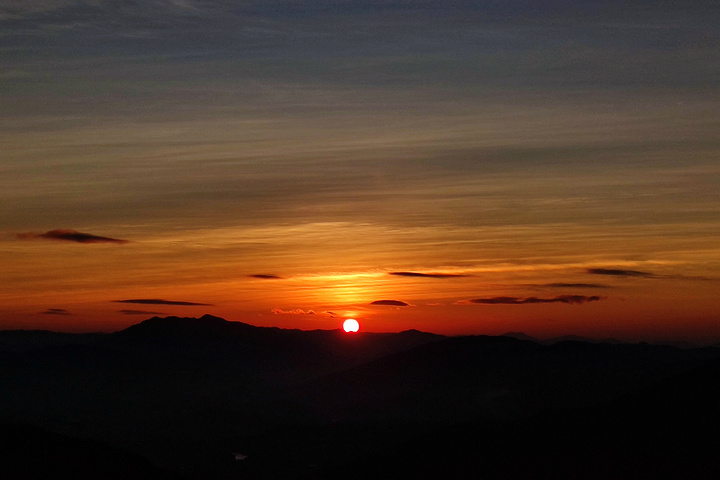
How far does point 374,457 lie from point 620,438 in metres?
41.1

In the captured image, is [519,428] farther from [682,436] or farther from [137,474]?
[137,474]

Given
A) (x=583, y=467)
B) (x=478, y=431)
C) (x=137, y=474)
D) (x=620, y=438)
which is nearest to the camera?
(x=137, y=474)

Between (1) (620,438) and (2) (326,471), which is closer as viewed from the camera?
(1) (620,438)

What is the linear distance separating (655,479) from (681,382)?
107ft

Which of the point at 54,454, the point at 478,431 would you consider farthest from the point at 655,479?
the point at 54,454

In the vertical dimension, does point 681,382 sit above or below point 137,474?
above

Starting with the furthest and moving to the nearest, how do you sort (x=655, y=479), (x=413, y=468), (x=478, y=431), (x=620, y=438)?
(x=478, y=431), (x=413, y=468), (x=620, y=438), (x=655, y=479)

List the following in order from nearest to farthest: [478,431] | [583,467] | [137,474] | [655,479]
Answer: [137,474] → [655,479] → [583,467] → [478,431]

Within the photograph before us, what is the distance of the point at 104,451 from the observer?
88.0 m

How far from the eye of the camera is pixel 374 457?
5221 inches

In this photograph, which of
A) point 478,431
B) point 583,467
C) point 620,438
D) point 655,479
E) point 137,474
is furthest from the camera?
point 478,431

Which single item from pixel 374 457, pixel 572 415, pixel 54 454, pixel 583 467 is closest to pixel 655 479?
pixel 583 467

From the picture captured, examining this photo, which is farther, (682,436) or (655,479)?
(682,436)

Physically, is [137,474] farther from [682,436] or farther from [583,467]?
[682,436]
